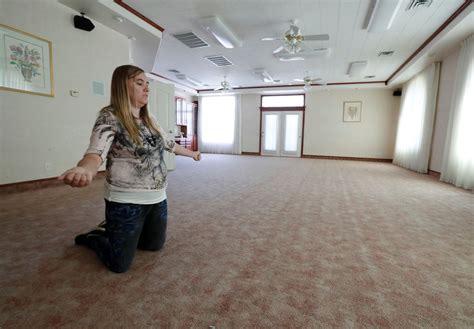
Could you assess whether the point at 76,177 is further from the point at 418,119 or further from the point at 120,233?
the point at 418,119

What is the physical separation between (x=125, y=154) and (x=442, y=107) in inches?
269

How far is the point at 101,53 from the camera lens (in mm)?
4137

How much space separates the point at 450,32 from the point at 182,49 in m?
5.27

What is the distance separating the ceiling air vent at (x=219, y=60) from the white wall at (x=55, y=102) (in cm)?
246

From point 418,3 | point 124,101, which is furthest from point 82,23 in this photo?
point 418,3

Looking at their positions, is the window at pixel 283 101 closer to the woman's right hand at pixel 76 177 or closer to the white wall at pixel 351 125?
the white wall at pixel 351 125

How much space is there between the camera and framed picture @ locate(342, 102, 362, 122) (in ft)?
30.5

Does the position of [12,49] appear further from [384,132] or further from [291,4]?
[384,132]

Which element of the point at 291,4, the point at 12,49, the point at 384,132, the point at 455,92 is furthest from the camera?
the point at 384,132

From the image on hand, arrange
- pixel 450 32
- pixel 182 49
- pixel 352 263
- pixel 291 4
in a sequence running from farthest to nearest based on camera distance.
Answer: pixel 182 49
pixel 450 32
pixel 291 4
pixel 352 263

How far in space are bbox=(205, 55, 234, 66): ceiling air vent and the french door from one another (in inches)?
164

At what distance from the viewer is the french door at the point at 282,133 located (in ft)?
33.4

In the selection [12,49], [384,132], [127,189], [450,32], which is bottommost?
[127,189]

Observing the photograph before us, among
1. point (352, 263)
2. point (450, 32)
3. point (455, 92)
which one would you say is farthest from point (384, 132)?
point (352, 263)
